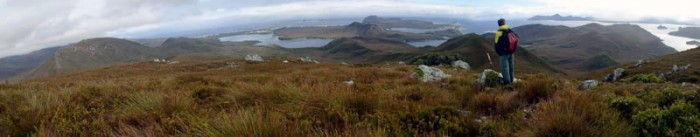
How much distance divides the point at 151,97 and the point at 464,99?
19.3ft

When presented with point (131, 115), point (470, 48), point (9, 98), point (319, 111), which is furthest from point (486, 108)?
point (470, 48)

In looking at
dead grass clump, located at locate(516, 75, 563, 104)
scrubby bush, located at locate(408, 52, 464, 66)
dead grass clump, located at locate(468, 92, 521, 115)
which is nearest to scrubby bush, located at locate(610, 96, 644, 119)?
dead grass clump, located at locate(468, 92, 521, 115)

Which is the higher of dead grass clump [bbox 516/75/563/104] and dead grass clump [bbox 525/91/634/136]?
dead grass clump [bbox 525/91/634/136]

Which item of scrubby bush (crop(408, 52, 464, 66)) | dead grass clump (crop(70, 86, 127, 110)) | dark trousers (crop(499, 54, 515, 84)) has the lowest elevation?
scrubby bush (crop(408, 52, 464, 66))

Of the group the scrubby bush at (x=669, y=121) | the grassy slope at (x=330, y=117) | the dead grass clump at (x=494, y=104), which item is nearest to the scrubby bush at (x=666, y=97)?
the grassy slope at (x=330, y=117)

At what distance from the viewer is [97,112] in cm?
629

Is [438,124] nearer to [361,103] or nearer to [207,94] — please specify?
[361,103]

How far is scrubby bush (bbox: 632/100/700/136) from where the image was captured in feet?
13.5

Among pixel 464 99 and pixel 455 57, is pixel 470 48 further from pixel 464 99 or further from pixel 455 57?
pixel 464 99

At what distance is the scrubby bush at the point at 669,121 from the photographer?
4125mm

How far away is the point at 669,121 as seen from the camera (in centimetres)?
445

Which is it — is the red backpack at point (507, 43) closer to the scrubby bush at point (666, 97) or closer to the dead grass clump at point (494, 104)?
the dead grass clump at point (494, 104)

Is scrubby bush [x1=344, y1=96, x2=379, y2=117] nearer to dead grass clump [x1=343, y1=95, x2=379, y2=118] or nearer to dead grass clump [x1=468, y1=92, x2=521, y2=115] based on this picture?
dead grass clump [x1=343, y1=95, x2=379, y2=118]

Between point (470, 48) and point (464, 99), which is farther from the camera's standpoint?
point (470, 48)
